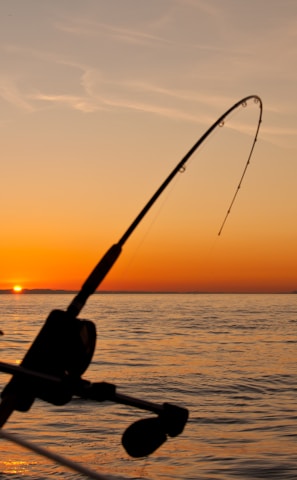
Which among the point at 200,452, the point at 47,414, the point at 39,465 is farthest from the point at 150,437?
the point at 47,414

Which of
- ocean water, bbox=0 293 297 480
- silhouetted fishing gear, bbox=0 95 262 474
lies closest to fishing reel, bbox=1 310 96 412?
silhouetted fishing gear, bbox=0 95 262 474

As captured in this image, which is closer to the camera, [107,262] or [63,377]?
[63,377]

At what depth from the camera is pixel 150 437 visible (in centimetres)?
275

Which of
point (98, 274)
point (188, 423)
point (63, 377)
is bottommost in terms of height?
point (188, 423)

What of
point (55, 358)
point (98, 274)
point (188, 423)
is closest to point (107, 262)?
point (98, 274)

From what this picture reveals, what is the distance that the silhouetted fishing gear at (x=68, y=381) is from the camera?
2377 millimetres

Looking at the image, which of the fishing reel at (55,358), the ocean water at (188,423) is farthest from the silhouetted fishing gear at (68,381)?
the ocean water at (188,423)

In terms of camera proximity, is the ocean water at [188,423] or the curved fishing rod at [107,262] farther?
the ocean water at [188,423]

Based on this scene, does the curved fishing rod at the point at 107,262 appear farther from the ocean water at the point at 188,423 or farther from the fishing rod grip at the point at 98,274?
the ocean water at the point at 188,423

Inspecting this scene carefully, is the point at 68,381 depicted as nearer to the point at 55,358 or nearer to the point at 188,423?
the point at 55,358

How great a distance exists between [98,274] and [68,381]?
674 mm

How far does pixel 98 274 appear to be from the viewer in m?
2.95

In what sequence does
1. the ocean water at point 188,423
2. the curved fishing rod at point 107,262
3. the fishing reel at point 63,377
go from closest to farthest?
the fishing reel at point 63,377
the curved fishing rod at point 107,262
the ocean water at point 188,423

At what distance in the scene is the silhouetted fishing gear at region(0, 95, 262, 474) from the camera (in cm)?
238
